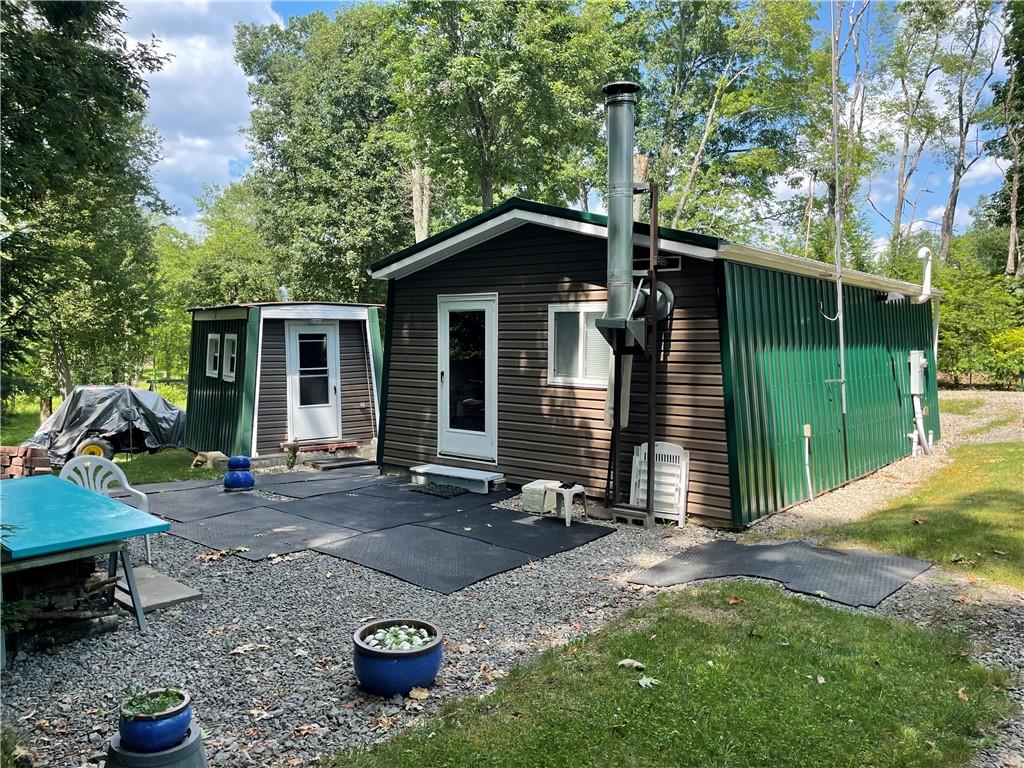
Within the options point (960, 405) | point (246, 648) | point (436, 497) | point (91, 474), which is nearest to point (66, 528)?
point (246, 648)

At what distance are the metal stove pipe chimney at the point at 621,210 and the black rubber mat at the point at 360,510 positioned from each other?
106 inches

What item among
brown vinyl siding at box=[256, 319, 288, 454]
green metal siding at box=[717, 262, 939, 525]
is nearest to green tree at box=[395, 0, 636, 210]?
brown vinyl siding at box=[256, 319, 288, 454]

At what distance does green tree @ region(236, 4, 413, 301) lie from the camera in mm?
19297

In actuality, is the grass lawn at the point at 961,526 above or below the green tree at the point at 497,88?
below

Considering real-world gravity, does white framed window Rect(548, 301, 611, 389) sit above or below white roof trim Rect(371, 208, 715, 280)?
below

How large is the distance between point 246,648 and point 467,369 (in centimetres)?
472

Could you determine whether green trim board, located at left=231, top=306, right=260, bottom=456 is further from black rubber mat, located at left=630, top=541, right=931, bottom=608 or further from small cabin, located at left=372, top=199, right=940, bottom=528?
black rubber mat, located at left=630, top=541, right=931, bottom=608

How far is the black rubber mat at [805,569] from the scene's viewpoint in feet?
14.6

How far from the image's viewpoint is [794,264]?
6840 mm

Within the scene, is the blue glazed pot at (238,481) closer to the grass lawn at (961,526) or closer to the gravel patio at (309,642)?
the gravel patio at (309,642)

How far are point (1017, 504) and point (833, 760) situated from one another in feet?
16.9

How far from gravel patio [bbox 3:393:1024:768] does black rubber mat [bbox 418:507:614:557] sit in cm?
20

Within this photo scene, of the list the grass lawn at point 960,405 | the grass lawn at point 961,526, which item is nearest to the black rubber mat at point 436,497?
the grass lawn at point 961,526

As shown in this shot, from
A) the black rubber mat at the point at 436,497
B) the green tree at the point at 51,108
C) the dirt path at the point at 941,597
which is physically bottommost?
the dirt path at the point at 941,597
